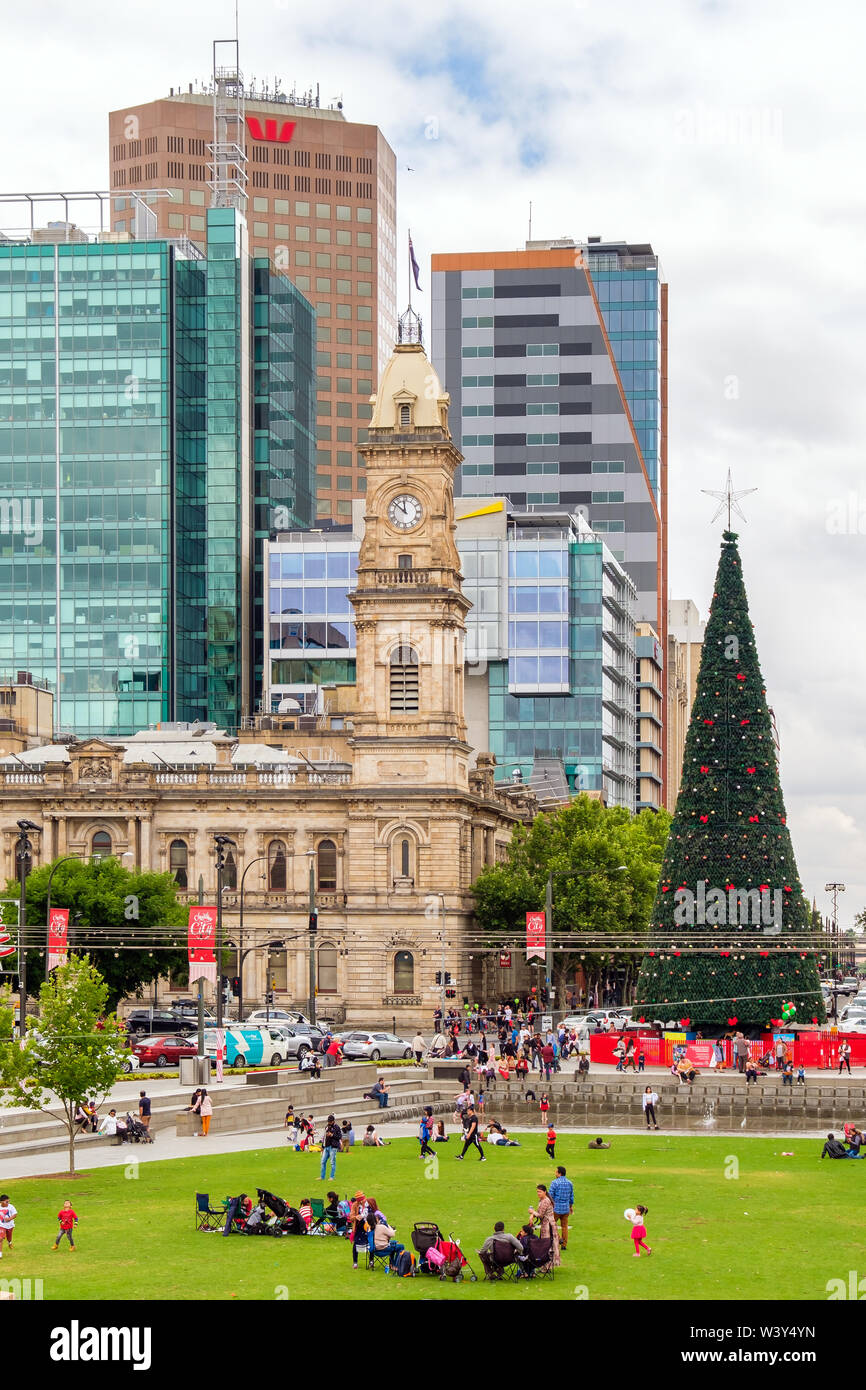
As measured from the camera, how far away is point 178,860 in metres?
105

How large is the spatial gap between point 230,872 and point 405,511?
809 inches

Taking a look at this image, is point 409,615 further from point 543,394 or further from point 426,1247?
point 543,394

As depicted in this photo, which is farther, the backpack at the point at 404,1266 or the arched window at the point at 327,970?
the arched window at the point at 327,970

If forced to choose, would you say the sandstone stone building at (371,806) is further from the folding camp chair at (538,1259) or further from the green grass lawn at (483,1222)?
the folding camp chair at (538,1259)

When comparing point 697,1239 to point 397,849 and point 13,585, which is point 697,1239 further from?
point 13,585

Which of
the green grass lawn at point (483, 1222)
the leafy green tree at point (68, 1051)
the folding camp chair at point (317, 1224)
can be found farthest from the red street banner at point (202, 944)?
the folding camp chair at point (317, 1224)

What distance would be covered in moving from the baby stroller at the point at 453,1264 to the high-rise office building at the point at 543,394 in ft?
530

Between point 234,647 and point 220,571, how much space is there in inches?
244

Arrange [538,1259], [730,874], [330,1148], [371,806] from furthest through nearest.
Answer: [371,806] < [730,874] < [330,1148] < [538,1259]

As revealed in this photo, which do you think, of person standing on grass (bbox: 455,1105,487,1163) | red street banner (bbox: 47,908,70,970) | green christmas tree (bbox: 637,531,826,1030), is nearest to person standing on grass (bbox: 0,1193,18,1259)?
person standing on grass (bbox: 455,1105,487,1163)

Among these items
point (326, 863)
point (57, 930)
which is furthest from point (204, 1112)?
point (326, 863)

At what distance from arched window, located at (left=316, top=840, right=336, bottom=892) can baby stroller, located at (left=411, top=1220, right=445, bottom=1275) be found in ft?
226

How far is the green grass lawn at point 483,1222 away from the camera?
32.7 meters
